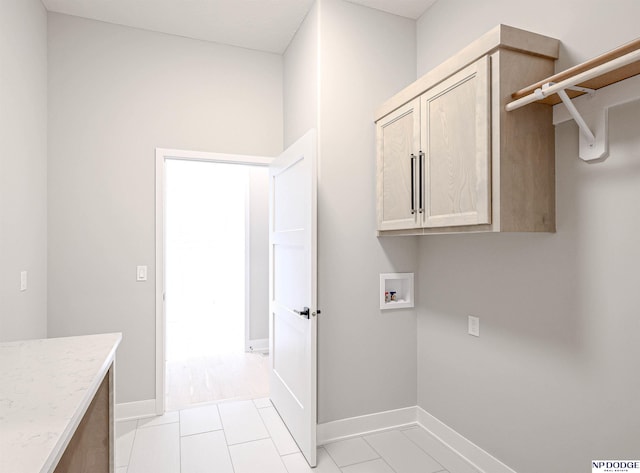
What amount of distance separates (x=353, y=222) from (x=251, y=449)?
1.61 m

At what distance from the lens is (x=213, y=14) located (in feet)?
8.66

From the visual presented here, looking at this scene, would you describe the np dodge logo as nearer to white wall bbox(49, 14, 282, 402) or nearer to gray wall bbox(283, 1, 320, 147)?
gray wall bbox(283, 1, 320, 147)

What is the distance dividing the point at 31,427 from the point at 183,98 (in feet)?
8.58

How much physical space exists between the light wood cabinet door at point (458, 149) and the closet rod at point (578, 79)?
0.47 ft

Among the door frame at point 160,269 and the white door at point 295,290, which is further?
the door frame at point 160,269

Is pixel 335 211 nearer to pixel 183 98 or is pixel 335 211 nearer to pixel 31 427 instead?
pixel 183 98

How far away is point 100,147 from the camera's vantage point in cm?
270

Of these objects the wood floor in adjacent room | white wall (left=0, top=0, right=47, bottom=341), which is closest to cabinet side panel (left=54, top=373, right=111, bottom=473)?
white wall (left=0, top=0, right=47, bottom=341)

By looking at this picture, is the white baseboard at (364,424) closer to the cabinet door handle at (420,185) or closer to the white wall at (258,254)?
the cabinet door handle at (420,185)

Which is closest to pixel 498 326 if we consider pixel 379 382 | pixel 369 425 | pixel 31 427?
pixel 379 382

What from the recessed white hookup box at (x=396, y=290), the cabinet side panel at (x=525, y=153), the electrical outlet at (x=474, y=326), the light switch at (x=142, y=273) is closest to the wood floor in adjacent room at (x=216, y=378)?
the light switch at (x=142, y=273)

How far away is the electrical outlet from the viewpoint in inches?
84.0

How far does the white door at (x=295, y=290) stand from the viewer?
2119 mm

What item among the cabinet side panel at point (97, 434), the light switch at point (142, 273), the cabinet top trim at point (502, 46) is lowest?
the cabinet side panel at point (97, 434)
